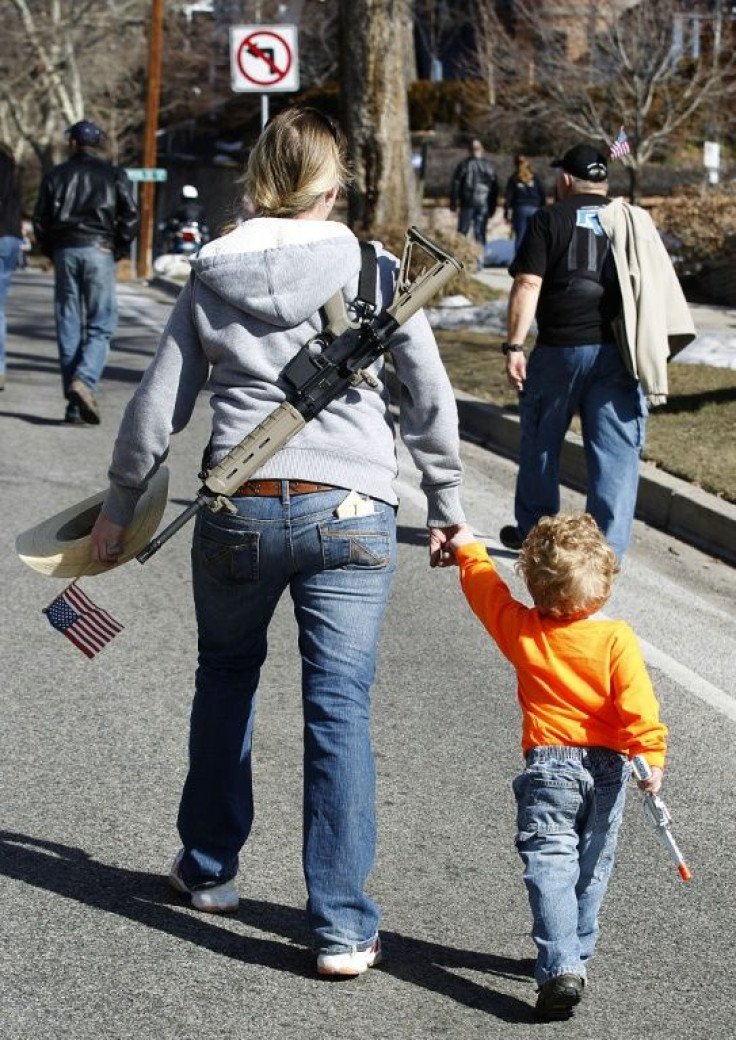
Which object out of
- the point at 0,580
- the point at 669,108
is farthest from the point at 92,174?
the point at 669,108

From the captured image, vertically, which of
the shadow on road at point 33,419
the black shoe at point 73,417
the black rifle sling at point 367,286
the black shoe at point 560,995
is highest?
the black rifle sling at point 367,286

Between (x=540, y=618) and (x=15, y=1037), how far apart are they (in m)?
1.40

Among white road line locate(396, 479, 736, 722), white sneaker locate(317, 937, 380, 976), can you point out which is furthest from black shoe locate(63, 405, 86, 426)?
white sneaker locate(317, 937, 380, 976)

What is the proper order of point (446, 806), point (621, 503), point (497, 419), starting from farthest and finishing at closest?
point (497, 419), point (621, 503), point (446, 806)

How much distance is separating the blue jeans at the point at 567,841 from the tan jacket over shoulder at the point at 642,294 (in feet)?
12.3

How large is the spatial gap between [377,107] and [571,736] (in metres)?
17.3

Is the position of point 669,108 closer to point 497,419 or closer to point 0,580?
point 497,419

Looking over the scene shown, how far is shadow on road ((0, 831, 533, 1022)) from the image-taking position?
3.77 m

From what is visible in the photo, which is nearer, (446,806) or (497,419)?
(446,806)

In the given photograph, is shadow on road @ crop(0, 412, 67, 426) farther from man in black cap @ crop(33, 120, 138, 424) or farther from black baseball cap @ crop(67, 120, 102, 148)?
black baseball cap @ crop(67, 120, 102, 148)

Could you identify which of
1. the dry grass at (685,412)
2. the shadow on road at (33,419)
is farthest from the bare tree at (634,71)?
the shadow on road at (33,419)

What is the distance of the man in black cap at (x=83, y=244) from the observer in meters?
11.8

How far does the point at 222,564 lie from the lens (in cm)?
369

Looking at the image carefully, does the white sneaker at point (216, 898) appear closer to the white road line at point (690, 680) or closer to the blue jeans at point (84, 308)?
the white road line at point (690, 680)
